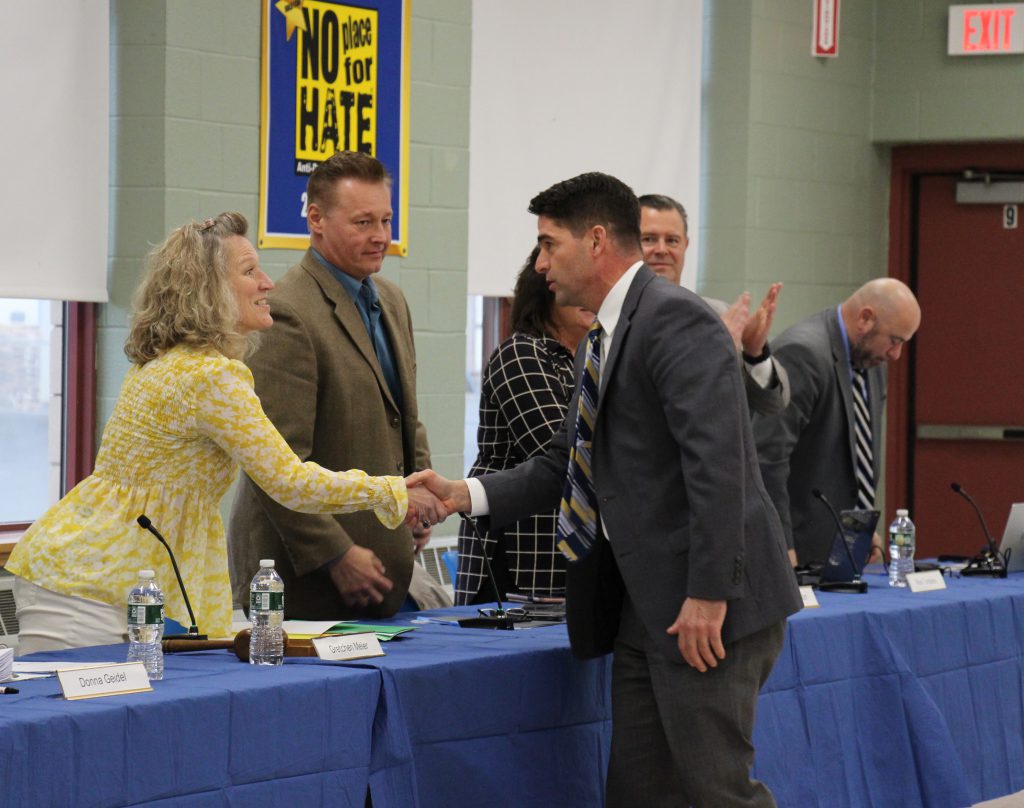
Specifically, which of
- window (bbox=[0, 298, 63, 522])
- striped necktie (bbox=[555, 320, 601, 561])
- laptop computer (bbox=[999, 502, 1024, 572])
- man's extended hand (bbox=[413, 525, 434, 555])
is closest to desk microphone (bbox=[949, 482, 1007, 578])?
laptop computer (bbox=[999, 502, 1024, 572])

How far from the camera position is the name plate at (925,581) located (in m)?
3.84

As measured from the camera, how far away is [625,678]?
2744 mm

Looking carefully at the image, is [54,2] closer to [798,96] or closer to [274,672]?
[274,672]

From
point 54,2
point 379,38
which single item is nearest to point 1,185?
point 54,2

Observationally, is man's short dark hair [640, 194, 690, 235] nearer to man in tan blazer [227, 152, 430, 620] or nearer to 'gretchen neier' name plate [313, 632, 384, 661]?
man in tan blazer [227, 152, 430, 620]

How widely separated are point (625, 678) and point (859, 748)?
2.96ft

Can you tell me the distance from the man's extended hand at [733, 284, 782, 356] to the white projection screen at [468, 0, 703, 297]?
2133 mm

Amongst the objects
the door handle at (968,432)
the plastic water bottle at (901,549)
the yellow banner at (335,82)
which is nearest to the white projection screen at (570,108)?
the yellow banner at (335,82)

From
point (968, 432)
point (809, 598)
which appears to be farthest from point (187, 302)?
point (968, 432)

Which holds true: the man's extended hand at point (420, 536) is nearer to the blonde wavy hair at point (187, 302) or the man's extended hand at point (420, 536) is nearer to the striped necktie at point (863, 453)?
the blonde wavy hair at point (187, 302)

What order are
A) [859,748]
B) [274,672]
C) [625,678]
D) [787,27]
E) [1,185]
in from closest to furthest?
[274,672], [625,678], [859,748], [1,185], [787,27]

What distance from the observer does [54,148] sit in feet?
14.3

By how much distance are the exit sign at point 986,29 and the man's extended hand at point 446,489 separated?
4.41 metres

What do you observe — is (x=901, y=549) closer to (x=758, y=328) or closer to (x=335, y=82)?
(x=758, y=328)
